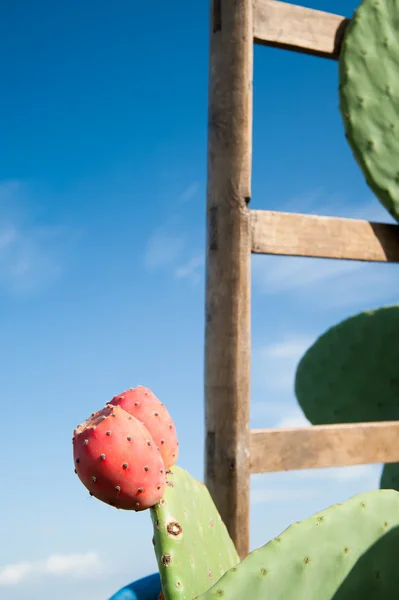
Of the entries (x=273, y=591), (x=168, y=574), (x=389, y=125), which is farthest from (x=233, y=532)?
(x=389, y=125)

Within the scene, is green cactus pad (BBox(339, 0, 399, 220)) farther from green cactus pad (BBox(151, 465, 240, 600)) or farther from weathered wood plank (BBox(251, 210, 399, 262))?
green cactus pad (BBox(151, 465, 240, 600))

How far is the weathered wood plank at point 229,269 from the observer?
1800 millimetres

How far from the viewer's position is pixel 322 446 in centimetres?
196

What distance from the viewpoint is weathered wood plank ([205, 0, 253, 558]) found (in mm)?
1800

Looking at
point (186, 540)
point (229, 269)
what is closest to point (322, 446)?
point (229, 269)

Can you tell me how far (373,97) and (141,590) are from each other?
1502mm

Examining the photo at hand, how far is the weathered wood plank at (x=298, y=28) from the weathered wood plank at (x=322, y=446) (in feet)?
3.50

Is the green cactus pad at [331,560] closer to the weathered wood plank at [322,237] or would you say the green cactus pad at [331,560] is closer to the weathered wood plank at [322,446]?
the weathered wood plank at [322,446]

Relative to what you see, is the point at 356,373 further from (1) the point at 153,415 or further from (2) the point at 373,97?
(1) the point at 153,415

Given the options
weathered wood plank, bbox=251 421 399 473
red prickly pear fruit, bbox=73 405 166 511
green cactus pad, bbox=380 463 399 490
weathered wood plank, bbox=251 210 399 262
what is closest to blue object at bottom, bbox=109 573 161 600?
weathered wood plank, bbox=251 421 399 473

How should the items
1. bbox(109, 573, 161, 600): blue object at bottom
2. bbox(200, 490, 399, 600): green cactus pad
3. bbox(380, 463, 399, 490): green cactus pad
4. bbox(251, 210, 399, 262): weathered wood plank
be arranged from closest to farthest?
bbox(200, 490, 399, 600): green cactus pad, bbox(109, 573, 161, 600): blue object at bottom, bbox(251, 210, 399, 262): weathered wood plank, bbox(380, 463, 399, 490): green cactus pad

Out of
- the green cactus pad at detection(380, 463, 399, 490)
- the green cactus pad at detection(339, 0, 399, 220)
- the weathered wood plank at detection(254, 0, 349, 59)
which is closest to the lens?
the weathered wood plank at detection(254, 0, 349, 59)

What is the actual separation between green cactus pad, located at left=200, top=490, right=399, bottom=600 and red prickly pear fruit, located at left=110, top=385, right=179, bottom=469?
0.96ft

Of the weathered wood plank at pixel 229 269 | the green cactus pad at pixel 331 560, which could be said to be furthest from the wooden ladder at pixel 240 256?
the green cactus pad at pixel 331 560
